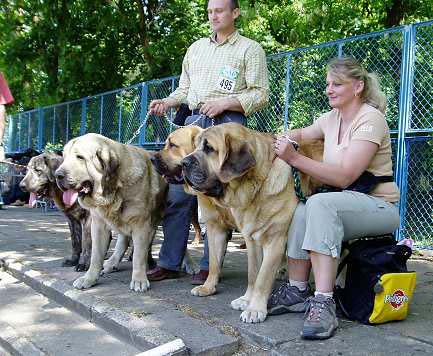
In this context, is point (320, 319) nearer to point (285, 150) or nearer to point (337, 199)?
point (337, 199)

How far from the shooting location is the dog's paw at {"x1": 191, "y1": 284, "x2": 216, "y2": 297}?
3.60m

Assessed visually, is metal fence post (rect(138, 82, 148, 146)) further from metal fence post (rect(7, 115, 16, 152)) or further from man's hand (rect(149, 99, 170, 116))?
metal fence post (rect(7, 115, 16, 152))

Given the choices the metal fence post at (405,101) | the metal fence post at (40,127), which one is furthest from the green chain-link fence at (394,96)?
the metal fence post at (40,127)

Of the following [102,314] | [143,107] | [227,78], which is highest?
[143,107]

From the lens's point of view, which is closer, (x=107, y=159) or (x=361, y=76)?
(x=361, y=76)

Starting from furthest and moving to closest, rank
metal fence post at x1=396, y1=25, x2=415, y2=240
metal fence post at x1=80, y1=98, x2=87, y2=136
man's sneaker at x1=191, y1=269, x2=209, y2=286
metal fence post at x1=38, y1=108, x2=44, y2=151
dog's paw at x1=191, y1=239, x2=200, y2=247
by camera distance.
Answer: metal fence post at x1=38, y1=108, x2=44, y2=151 → metal fence post at x1=80, y1=98, x2=87, y2=136 → dog's paw at x1=191, y1=239, x2=200, y2=247 → metal fence post at x1=396, y1=25, x2=415, y2=240 → man's sneaker at x1=191, y1=269, x2=209, y2=286

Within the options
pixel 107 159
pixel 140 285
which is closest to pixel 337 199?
pixel 140 285

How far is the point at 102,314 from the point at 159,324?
0.48 meters

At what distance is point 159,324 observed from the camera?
2.97 metres

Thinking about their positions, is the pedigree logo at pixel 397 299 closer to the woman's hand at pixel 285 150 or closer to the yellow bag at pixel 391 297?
Result: the yellow bag at pixel 391 297

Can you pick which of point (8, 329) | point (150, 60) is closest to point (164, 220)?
point (8, 329)

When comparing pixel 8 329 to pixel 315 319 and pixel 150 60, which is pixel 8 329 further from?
pixel 150 60

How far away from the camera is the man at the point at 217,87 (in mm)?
4031

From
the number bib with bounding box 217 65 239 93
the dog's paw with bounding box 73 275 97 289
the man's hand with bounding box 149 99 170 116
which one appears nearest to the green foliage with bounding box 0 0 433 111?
the man's hand with bounding box 149 99 170 116
